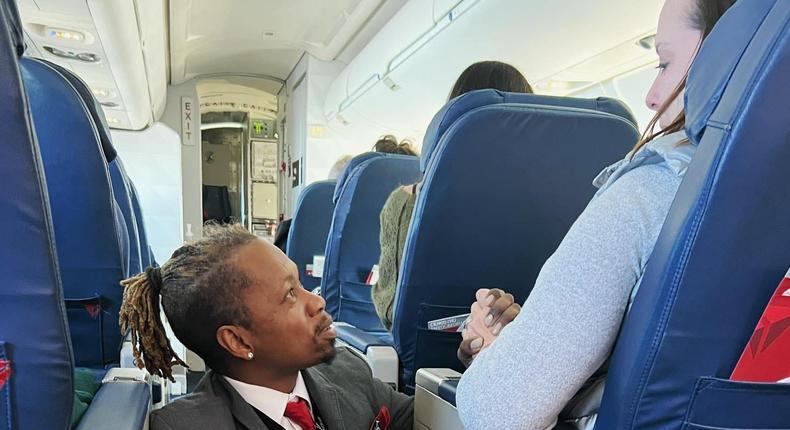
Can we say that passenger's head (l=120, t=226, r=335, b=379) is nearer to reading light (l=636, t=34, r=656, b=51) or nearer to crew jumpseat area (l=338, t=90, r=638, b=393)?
crew jumpseat area (l=338, t=90, r=638, b=393)

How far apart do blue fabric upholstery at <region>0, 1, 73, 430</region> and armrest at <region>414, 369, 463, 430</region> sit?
77cm

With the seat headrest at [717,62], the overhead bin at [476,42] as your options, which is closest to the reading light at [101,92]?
the overhead bin at [476,42]

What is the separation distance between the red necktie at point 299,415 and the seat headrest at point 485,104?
0.77 meters

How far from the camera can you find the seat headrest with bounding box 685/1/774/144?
2.33 feet

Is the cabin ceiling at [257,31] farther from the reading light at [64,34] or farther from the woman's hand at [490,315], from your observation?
the woman's hand at [490,315]

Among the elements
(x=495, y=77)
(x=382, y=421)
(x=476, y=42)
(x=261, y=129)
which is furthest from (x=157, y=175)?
(x=382, y=421)

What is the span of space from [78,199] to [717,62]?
142 centimetres

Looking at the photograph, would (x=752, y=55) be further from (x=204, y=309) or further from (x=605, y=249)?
(x=204, y=309)

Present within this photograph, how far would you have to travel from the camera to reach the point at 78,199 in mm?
1458

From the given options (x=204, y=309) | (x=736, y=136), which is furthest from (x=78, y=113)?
(x=736, y=136)

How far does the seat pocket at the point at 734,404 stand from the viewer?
0.80 metres

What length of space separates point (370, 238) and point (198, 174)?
5985 millimetres

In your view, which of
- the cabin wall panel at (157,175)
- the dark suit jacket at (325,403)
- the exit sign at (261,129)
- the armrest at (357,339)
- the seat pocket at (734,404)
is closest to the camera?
the seat pocket at (734,404)

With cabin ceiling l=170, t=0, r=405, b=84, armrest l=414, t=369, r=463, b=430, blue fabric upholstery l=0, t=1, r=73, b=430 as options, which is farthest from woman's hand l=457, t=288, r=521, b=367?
cabin ceiling l=170, t=0, r=405, b=84
